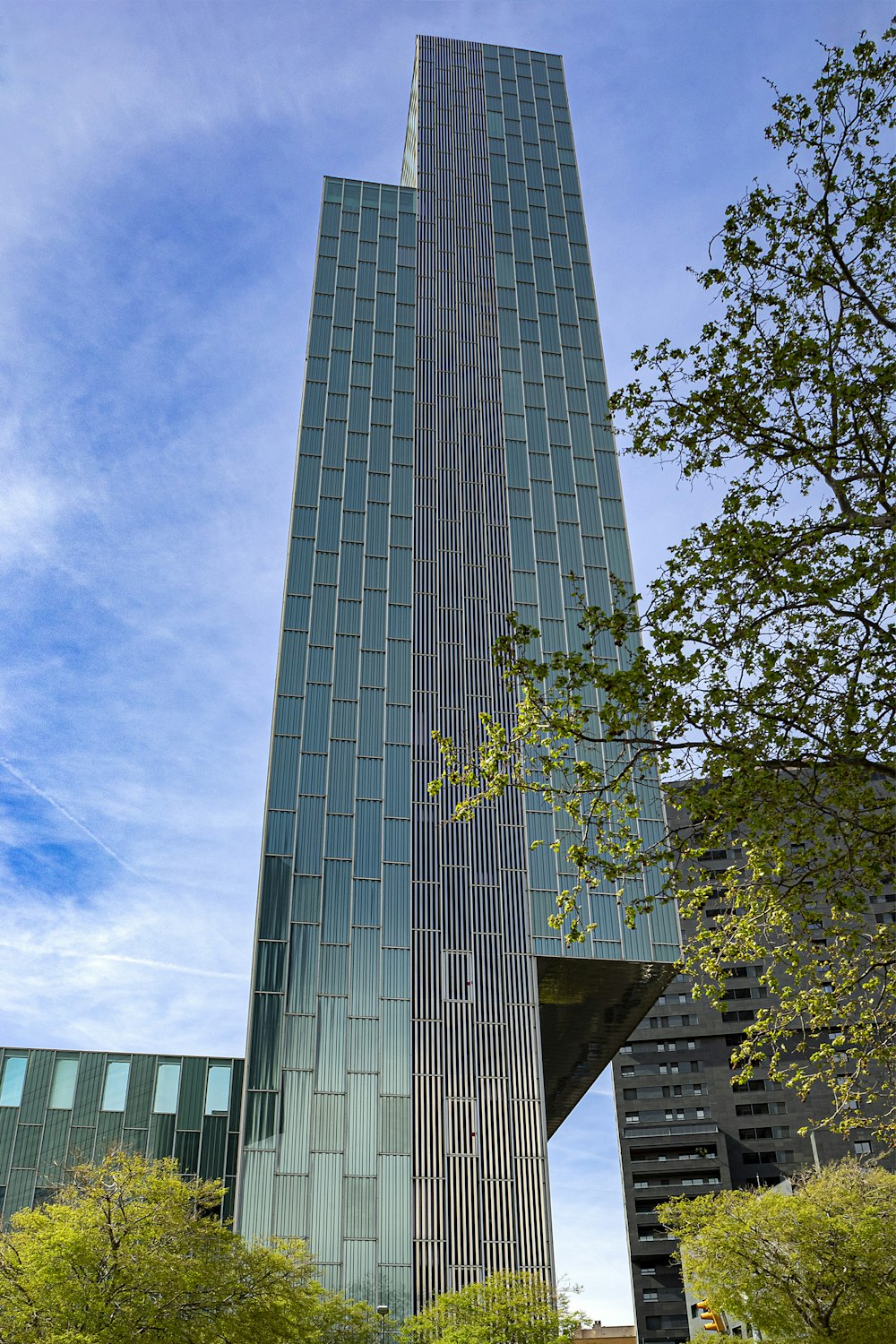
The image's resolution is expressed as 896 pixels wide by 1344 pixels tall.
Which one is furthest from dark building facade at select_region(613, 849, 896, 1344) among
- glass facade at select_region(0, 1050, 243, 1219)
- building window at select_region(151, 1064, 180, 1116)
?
building window at select_region(151, 1064, 180, 1116)

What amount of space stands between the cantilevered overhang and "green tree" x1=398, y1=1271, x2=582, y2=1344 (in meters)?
11.4

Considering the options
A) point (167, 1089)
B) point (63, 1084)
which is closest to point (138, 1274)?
point (167, 1089)

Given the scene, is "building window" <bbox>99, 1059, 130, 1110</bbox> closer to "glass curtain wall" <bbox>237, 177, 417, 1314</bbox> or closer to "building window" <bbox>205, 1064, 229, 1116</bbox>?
"building window" <bbox>205, 1064, 229, 1116</bbox>

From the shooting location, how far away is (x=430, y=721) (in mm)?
51969

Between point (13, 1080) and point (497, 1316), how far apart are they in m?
23.4

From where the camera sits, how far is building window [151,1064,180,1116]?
48.3 metres

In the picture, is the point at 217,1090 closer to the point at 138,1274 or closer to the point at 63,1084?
the point at 63,1084

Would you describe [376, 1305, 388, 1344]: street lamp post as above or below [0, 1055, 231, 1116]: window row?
below

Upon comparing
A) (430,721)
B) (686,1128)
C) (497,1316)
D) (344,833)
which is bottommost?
(497,1316)

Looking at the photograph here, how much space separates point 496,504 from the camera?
191 ft

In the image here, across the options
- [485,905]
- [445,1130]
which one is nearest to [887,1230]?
[445,1130]

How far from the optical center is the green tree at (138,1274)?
24453 mm

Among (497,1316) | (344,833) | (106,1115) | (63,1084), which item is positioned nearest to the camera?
(497,1316)

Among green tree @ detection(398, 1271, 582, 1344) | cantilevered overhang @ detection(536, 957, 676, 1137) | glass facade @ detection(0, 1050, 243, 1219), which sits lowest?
green tree @ detection(398, 1271, 582, 1344)
